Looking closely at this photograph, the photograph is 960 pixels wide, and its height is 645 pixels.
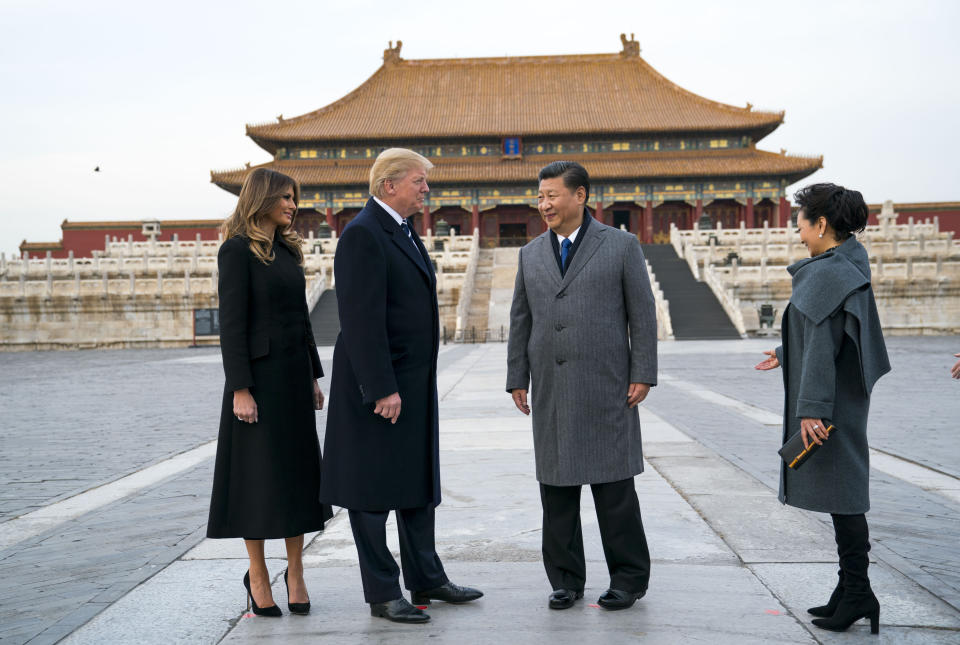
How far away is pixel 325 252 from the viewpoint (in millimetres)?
31609

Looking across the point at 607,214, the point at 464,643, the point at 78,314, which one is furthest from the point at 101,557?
the point at 607,214

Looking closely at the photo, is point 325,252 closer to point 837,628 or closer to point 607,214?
point 607,214

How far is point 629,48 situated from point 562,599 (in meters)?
47.8

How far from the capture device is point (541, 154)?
4319cm

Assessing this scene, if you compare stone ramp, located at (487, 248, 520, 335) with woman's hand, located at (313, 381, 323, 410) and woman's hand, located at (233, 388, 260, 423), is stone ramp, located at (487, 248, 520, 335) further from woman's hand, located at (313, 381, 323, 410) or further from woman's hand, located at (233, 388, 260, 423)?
woman's hand, located at (233, 388, 260, 423)

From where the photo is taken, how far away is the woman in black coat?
3160mm

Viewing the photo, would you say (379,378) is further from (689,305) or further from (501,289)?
(501,289)

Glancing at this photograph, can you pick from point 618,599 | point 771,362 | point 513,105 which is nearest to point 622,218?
point 513,105

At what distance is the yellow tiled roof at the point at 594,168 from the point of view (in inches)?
1583

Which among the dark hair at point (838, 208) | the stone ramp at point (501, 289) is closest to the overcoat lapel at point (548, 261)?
the dark hair at point (838, 208)

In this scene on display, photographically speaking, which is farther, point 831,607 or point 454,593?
point 454,593

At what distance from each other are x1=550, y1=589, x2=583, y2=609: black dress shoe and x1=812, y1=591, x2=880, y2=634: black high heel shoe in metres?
0.87

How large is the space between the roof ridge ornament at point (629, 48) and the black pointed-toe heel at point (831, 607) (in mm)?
47490

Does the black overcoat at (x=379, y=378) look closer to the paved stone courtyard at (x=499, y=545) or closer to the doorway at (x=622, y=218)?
the paved stone courtyard at (x=499, y=545)
